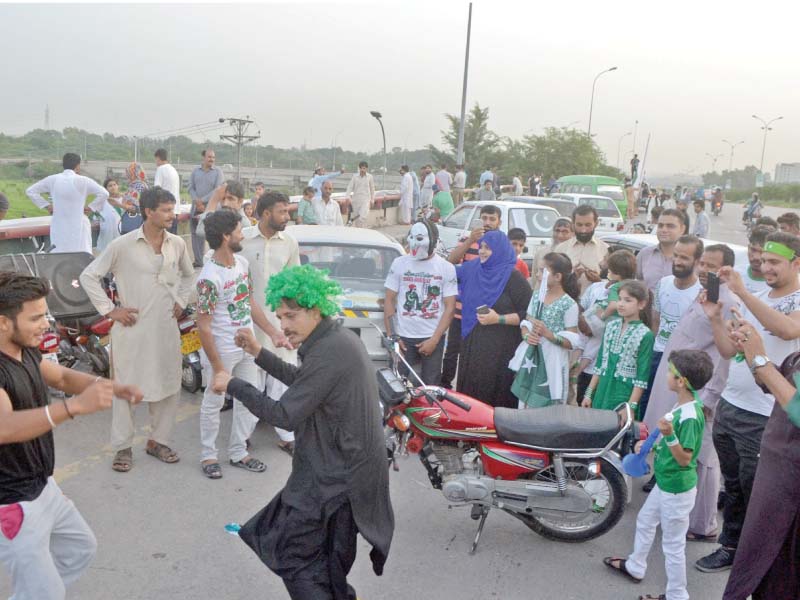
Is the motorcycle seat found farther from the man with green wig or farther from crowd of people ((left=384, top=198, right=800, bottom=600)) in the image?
the man with green wig

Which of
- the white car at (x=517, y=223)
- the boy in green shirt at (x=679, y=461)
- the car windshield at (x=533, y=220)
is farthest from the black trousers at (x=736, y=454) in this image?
the car windshield at (x=533, y=220)

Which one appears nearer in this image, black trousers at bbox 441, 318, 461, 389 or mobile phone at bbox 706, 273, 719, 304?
mobile phone at bbox 706, 273, 719, 304

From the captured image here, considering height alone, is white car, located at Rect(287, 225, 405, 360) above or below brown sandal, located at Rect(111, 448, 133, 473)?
above

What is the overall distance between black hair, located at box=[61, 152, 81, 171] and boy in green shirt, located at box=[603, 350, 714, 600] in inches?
274

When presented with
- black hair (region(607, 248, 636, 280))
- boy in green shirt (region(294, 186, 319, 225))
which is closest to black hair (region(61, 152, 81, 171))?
boy in green shirt (region(294, 186, 319, 225))

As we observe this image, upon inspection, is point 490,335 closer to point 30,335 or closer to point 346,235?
point 346,235

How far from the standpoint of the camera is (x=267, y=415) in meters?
2.86

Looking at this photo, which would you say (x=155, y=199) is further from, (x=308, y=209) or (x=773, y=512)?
(x=308, y=209)

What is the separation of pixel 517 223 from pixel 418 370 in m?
7.34

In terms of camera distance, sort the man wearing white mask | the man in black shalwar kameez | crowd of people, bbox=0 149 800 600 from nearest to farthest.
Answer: crowd of people, bbox=0 149 800 600 → the man in black shalwar kameez → the man wearing white mask

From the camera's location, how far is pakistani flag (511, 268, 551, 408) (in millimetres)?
5117

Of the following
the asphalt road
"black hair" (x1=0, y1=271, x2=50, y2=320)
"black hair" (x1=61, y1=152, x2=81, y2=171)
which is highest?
"black hair" (x1=61, y1=152, x2=81, y2=171)

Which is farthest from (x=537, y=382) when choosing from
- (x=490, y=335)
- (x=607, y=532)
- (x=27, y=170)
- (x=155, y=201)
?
(x=27, y=170)

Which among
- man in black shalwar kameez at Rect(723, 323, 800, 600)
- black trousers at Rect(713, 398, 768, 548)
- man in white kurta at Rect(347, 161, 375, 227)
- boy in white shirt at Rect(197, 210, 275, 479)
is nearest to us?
man in black shalwar kameez at Rect(723, 323, 800, 600)
